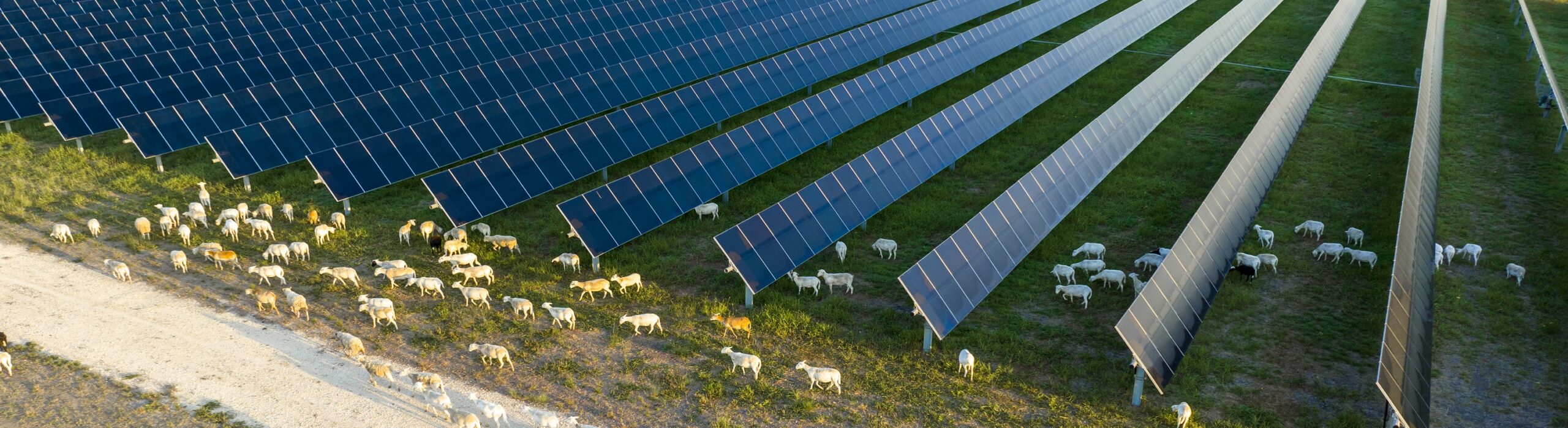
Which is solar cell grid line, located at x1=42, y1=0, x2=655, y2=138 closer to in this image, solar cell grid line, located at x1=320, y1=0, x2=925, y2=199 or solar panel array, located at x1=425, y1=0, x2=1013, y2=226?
solar cell grid line, located at x1=320, y1=0, x2=925, y2=199

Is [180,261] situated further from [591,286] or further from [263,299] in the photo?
[591,286]


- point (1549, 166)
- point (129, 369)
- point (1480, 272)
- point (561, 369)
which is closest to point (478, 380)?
point (561, 369)

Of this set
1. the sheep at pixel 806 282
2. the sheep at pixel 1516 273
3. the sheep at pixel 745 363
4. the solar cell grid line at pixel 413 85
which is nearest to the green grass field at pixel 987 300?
the sheep at pixel 745 363

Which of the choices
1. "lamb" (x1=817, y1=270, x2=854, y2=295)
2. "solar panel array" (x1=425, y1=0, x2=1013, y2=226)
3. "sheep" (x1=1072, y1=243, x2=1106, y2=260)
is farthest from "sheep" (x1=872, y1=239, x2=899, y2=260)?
"solar panel array" (x1=425, y1=0, x2=1013, y2=226)

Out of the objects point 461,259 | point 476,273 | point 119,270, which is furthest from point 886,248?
point 119,270

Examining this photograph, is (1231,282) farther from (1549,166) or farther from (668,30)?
(668,30)

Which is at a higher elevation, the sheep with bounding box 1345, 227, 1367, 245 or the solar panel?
the solar panel
